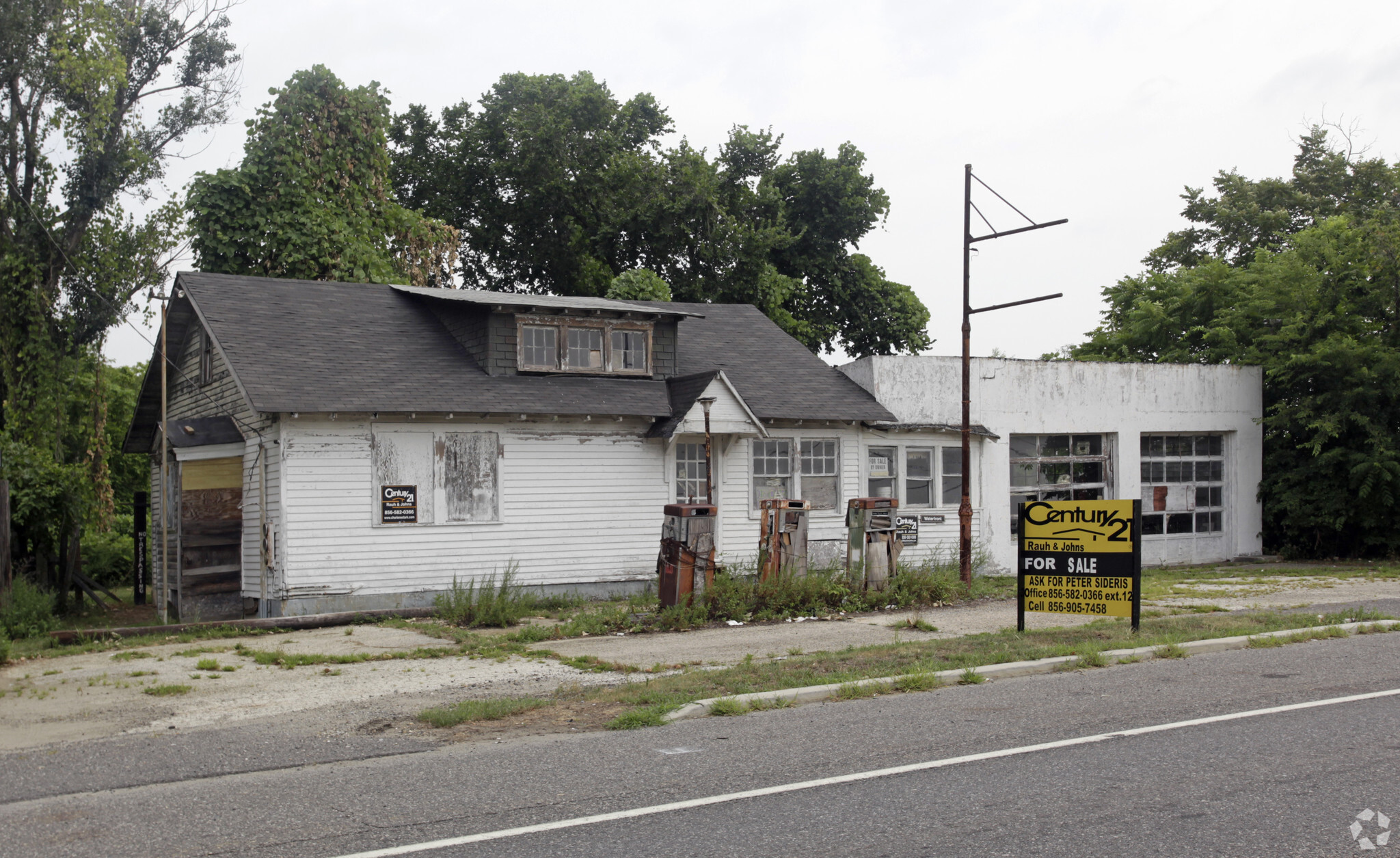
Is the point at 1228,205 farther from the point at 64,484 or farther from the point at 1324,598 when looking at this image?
the point at 64,484

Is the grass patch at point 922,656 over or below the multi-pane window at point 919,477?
below

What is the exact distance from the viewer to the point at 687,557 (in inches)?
578

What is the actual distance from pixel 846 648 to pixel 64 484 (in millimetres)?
14004

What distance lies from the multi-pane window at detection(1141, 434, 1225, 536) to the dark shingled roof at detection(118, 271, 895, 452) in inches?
273

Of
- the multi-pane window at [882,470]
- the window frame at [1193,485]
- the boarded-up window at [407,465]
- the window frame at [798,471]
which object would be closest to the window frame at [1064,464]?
the window frame at [1193,485]

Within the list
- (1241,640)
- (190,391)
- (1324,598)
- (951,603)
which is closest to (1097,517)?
(1241,640)

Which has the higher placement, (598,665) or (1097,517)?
(1097,517)

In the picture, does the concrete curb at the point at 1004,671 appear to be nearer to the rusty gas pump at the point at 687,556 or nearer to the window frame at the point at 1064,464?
the rusty gas pump at the point at 687,556

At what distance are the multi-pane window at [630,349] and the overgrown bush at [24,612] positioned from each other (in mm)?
9286

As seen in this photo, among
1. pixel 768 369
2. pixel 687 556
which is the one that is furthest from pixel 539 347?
pixel 687 556

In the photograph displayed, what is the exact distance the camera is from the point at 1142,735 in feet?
25.1

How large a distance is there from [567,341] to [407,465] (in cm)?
377

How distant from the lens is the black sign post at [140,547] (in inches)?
870

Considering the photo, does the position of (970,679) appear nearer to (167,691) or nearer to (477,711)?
(477,711)
